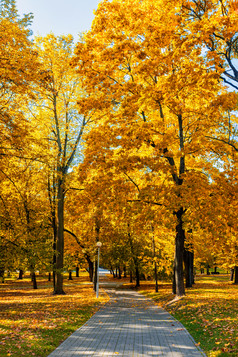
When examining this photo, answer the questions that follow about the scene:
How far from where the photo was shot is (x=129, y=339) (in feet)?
26.6

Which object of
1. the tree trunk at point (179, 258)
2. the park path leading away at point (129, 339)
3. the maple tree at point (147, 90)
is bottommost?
the park path leading away at point (129, 339)

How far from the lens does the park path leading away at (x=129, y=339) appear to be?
22.4ft

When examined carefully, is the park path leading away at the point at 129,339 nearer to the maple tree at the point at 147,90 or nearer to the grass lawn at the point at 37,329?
the grass lawn at the point at 37,329

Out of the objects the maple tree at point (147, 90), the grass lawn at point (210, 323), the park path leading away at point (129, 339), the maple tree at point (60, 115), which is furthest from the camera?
the maple tree at point (60, 115)

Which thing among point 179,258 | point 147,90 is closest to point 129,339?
point 179,258

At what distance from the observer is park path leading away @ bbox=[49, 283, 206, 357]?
6820mm

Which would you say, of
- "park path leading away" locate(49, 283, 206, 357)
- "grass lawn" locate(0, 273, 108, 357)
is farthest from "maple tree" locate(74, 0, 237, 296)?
"grass lawn" locate(0, 273, 108, 357)

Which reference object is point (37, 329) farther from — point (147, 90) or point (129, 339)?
point (147, 90)

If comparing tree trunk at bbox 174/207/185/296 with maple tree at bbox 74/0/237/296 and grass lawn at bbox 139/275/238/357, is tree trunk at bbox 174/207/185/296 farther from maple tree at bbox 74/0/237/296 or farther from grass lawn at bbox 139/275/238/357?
grass lawn at bbox 139/275/238/357

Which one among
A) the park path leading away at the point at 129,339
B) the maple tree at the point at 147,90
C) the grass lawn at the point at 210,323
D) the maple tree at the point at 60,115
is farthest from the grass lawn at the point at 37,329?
the maple tree at the point at 60,115

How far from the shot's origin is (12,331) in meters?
8.38

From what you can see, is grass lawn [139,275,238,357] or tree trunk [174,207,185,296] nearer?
grass lawn [139,275,238,357]

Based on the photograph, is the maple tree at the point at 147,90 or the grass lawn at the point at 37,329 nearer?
the grass lawn at the point at 37,329

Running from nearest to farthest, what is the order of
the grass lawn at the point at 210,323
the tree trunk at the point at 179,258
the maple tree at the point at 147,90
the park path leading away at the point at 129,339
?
1. the park path leading away at the point at 129,339
2. the grass lawn at the point at 210,323
3. the maple tree at the point at 147,90
4. the tree trunk at the point at 179,258
